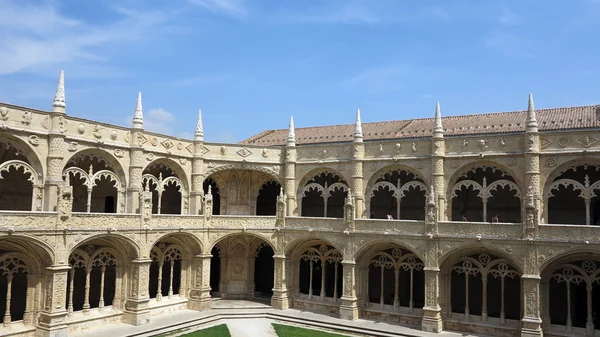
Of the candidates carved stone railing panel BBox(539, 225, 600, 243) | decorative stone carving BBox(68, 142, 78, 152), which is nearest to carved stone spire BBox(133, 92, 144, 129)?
decorative stone carving BBox(68, 142, 78, 152)

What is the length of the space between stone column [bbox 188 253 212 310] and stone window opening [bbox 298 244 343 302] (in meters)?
6.33

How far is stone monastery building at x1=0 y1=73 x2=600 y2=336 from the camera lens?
24.4m

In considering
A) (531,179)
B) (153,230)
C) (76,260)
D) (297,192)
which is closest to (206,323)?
(153,230)

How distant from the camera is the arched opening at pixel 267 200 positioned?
39.5 m

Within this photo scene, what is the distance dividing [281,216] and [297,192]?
200 centimetres

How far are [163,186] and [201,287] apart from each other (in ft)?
22.1

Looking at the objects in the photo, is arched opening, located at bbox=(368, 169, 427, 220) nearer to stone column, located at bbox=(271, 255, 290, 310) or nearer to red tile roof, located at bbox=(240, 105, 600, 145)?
red tile roof, located at bbox=(240, 105, 600, 145)

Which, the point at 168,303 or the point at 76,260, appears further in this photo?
the point at 168,303

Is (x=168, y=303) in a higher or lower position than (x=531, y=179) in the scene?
lower

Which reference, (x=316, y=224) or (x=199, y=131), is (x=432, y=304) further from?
(x=199, y=131)

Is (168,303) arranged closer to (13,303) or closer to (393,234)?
(13,303)

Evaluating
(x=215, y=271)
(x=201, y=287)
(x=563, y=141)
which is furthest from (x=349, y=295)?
(x=563, y=141)

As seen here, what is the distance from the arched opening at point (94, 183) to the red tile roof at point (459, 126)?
1348cm

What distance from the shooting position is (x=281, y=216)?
33.2m
